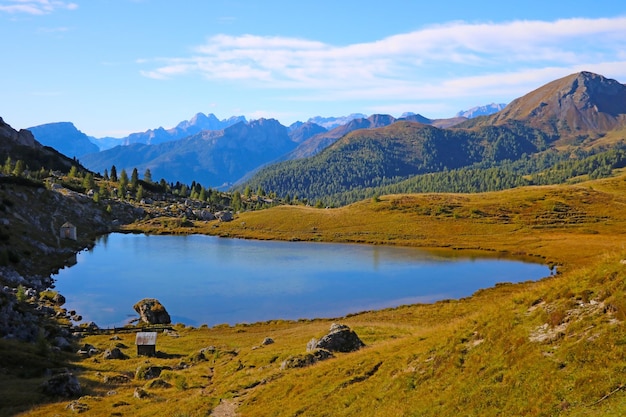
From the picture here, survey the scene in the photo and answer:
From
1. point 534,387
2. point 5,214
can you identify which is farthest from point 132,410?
point 5,214

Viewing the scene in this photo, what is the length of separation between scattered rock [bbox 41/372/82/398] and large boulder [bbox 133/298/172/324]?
39514 mm

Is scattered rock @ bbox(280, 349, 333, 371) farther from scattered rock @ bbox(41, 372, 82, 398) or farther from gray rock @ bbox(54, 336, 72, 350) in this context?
gray rock @ bbox(54, 336, 72, 350)

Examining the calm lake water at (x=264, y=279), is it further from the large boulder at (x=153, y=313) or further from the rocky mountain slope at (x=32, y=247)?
the rocky mountain slope at (x=32, y=247)

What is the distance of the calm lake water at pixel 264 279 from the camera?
90.1 meters

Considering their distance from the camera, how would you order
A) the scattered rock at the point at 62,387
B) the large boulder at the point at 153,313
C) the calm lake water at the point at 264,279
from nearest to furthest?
the scattered rock at the point at 62,387
the large boulder at the point at 153,313
the calm lake water at the point at 264,279

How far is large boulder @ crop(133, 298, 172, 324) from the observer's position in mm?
81438

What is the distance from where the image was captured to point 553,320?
76.9 feet

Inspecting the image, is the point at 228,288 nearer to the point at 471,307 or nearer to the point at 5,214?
the point at 471,307

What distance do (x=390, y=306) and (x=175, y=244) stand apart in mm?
113058

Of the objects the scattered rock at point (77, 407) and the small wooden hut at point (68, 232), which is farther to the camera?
the small wooden hut at point (68, 232)

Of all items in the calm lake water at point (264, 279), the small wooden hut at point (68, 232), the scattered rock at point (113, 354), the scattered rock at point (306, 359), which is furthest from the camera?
the small wooden hut at point (68, 232)

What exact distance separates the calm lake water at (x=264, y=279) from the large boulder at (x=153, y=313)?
9.09ft

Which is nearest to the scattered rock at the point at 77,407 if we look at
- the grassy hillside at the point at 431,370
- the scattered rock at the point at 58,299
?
the grassy hillside at the point at 431,370

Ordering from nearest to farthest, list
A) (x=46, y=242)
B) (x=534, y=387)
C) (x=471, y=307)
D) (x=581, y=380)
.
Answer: (x=581, y=380) < (x=534, y=387) < (x=471, y=307) < (x=46, y=242)
